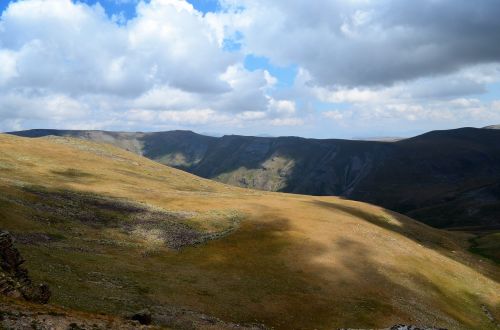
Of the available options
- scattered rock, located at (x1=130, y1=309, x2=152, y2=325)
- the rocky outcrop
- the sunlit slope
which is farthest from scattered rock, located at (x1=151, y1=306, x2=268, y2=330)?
the rocky outcrop

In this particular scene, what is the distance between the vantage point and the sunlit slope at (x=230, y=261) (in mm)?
48312

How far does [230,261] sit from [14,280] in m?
37.6

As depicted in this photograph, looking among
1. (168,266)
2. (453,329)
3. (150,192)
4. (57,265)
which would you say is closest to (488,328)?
(453,329)

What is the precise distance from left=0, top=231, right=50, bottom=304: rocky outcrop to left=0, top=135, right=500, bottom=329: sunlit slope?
166 inches

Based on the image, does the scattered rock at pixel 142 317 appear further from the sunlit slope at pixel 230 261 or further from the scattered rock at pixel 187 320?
the sunlit slope at pixel 230 261

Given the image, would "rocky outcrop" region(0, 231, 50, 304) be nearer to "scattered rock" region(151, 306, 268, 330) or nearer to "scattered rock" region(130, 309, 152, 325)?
"scattered rock" region(130, 309, 152, 325)

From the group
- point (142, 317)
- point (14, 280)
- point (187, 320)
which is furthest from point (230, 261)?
point (14, 280)

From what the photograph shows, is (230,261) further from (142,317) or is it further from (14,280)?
(14,280)

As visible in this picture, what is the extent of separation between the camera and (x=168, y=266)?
59.4 m

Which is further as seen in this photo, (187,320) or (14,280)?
(187,320)

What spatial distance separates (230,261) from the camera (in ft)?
216

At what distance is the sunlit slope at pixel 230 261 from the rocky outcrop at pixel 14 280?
13.8ft

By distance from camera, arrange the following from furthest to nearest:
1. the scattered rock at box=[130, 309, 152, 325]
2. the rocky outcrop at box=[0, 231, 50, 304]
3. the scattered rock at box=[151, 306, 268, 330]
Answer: the scattered rock at box=[151, 306, 268, 330]
the scattered rock at box=[130, 309, 152, 325]
the rocky outcrop at box=[0, 231, 50, 304]

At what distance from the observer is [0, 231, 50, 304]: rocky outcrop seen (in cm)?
2984
